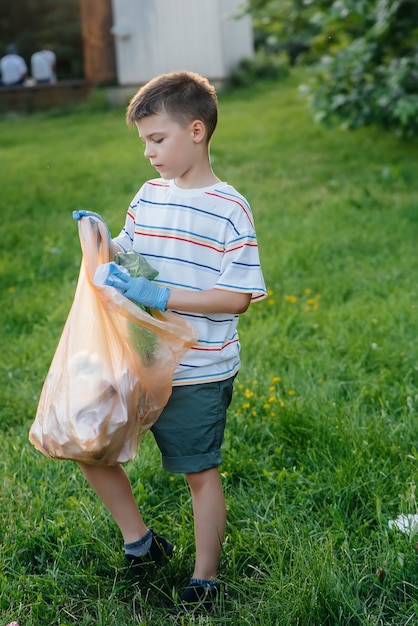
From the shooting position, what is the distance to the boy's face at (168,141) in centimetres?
221

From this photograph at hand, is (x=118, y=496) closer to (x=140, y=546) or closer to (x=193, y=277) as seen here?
(x=140, y=546)

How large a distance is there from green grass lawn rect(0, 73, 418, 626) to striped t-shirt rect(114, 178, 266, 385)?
58 cm

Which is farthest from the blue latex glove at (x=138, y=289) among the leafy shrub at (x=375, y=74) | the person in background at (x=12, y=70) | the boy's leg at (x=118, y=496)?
the person in background at (x=12, y=70)

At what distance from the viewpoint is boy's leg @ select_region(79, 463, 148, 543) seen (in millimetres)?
2393

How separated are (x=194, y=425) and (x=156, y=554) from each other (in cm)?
43

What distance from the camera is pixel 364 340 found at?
12.9 feet

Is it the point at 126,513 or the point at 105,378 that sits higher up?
the point at 105,378

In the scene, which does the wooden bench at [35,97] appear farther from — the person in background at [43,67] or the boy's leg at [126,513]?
the boy's leg at [126,513]

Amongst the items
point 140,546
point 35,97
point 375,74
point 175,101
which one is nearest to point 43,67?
point 35,97

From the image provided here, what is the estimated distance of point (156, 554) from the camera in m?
2.49

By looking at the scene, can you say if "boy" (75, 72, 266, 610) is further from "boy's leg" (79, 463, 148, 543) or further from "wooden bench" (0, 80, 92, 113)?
"wooden bench" (0, 80, 92, 113)

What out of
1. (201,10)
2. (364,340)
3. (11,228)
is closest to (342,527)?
(364,340)

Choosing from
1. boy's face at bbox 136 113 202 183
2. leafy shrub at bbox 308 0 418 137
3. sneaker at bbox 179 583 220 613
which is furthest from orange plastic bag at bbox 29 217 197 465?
leafy shrub at bbox 308 0 418 137

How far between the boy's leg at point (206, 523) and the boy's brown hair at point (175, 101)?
929 millimetres
